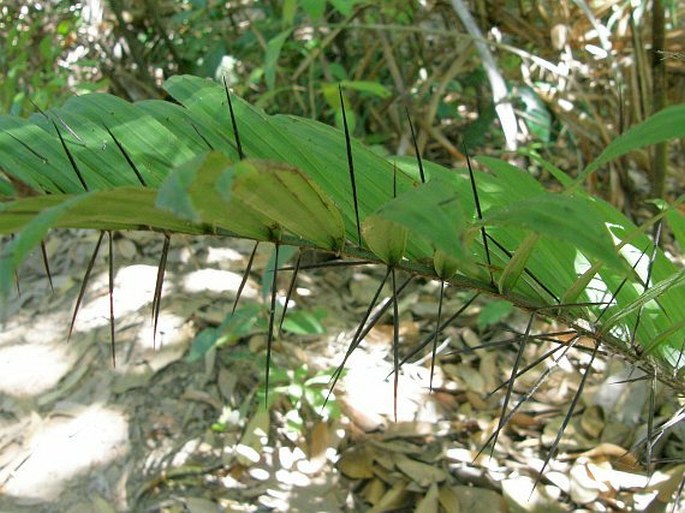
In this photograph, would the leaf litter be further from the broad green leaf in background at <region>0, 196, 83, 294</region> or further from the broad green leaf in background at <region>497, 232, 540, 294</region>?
the broad green leaf in background at <region>0, 196, 83, 294</region>

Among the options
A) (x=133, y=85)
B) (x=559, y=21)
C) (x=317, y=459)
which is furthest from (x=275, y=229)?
(x=133, y=85)

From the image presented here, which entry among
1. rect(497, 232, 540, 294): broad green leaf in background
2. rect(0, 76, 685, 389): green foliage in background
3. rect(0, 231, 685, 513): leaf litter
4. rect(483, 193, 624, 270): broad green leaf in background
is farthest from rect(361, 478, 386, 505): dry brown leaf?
rect(483, 193, 624, 270): broad green leaf in background

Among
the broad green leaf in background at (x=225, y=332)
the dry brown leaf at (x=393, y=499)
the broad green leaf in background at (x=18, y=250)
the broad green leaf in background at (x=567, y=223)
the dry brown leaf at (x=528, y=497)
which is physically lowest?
the dry brown leaf at (x=393, y=499)

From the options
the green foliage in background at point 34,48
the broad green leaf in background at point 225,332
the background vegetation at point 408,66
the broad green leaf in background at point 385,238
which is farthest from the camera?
the green foliage in background at point 34,48

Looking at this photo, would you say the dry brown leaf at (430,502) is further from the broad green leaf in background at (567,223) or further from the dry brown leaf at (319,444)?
the broad green leaf in background at (567,223)

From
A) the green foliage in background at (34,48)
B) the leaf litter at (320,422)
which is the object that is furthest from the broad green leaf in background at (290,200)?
the green foliage in background at (34,48)
